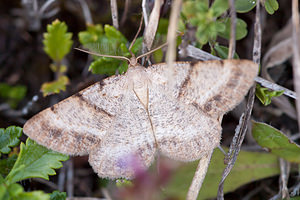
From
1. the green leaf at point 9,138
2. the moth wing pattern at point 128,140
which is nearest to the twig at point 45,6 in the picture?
the green leaf at point 9,138

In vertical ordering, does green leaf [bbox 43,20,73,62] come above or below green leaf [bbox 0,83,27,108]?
above

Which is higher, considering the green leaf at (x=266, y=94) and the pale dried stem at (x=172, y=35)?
the pale dried stem at (x=172, y=35)

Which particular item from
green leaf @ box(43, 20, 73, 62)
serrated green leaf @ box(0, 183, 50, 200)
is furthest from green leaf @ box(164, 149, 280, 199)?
green leaf @ box(43, 20, 73, 62)

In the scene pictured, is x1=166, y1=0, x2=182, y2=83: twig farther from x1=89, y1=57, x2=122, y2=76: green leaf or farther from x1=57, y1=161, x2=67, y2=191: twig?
x1=57, y1=161, x2=67, y2=191: twig

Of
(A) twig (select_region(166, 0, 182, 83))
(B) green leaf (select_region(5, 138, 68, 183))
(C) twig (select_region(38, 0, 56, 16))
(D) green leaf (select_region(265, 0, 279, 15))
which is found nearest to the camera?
(A) twig (select_region(166, 0, 182, 83))

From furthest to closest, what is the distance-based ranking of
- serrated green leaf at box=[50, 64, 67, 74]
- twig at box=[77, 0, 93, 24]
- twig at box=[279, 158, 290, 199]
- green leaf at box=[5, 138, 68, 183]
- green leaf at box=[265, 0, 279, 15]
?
1. twig at box=[77, 0, 93, 24]
2. serrated green leaf at box=[50, 64, 67, 74]
3. twig at box=[279, 158, 290, 199]
4. green leaf at box=[265, 0, 279, 15]
5. green leaf at box=[5, 138, 68, 183]

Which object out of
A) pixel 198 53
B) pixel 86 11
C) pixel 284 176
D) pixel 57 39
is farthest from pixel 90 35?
pixel 284 176

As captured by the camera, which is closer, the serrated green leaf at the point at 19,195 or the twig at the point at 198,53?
the serrated green leaf at the point at 19,195

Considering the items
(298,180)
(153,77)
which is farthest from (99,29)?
(298,180)

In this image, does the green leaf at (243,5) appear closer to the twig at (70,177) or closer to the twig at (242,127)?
the twig at (242,127)
